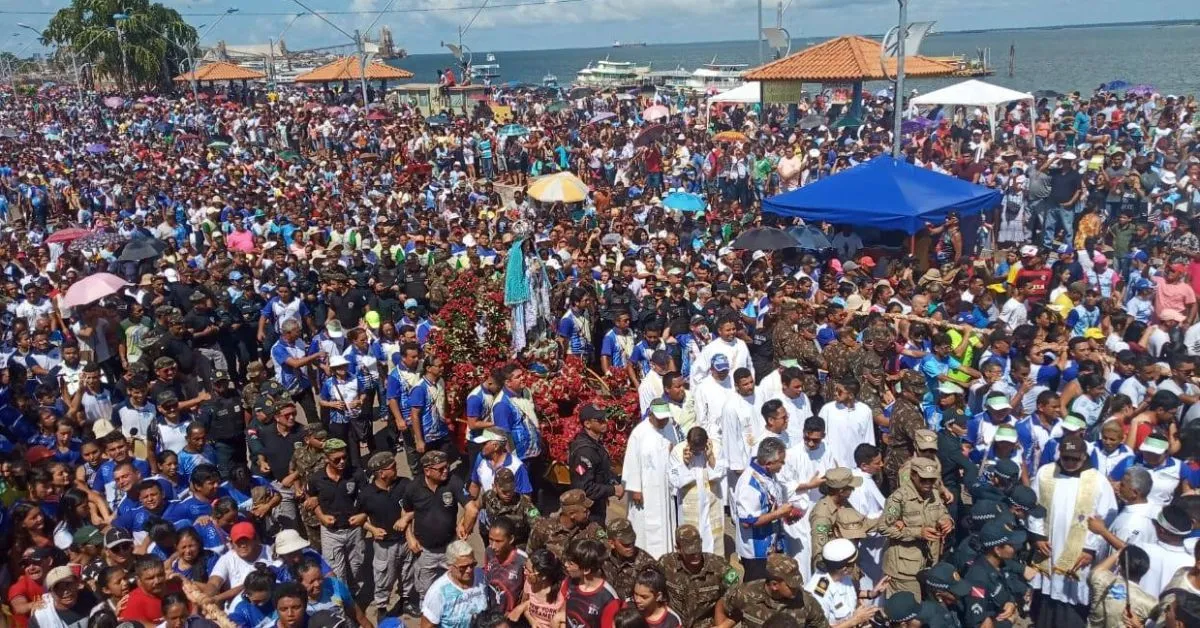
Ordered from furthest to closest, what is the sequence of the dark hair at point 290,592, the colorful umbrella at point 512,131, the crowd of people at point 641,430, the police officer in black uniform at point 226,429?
the colorful umbrella at point 512,131 → the police officer in black uniform at point 226,429 → the crowd of people at point 641,430 → the dark hair at point 290,592

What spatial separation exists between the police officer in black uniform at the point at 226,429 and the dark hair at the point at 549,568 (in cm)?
320

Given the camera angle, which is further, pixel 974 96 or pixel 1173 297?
pixel 974 96

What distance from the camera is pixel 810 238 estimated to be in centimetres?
1220

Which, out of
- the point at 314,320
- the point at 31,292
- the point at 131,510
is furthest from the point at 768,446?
the point at 31,292

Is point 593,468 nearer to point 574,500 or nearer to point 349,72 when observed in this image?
point 574,500

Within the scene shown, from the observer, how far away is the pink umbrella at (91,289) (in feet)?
31.5

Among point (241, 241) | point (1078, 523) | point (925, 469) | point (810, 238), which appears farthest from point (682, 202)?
point (1078, 523)

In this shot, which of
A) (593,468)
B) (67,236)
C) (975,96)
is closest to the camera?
(593,468)

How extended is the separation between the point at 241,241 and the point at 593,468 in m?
10.0

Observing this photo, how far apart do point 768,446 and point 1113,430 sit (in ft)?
7.26

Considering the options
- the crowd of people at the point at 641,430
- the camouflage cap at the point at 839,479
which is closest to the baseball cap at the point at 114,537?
the crowd of people at the point at 641,430

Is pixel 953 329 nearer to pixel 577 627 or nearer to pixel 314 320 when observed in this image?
pixel 577 627

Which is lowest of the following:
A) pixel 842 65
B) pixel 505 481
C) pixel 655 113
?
pixel 505 481

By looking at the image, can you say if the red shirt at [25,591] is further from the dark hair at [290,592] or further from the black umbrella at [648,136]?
the black umbrella at [648,136]
